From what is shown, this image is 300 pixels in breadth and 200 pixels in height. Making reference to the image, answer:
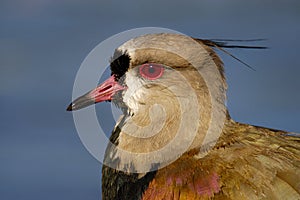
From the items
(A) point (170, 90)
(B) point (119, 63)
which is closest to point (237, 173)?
(A) point (170, 90)

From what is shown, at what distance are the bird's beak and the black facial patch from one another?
47mm

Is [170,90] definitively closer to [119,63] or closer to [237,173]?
[119,63]

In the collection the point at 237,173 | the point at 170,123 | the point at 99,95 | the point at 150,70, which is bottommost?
the point at 237,173

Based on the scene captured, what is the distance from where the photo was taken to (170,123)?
5.61 m

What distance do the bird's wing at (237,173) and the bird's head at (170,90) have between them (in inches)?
6.6

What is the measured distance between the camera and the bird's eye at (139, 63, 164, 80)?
5605 millimetres

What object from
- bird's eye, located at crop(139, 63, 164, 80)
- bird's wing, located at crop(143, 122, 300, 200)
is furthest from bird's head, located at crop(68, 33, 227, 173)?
bird's wing, located at crop(143, 122, 300, 200)

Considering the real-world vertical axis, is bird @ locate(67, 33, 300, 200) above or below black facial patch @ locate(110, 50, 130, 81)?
below

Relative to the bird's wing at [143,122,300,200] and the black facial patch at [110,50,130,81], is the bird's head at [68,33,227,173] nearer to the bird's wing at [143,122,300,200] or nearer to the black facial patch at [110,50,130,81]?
the black facial patch at [110,50,130,81]

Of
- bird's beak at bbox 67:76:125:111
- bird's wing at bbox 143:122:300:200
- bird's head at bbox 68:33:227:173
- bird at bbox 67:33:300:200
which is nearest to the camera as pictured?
bird's wing at bbox 143:122:300:200

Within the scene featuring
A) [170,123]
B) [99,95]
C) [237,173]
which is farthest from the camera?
[99,95]

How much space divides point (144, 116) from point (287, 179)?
3.35ft

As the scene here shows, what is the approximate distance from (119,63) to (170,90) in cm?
36

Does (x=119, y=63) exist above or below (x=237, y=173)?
above
